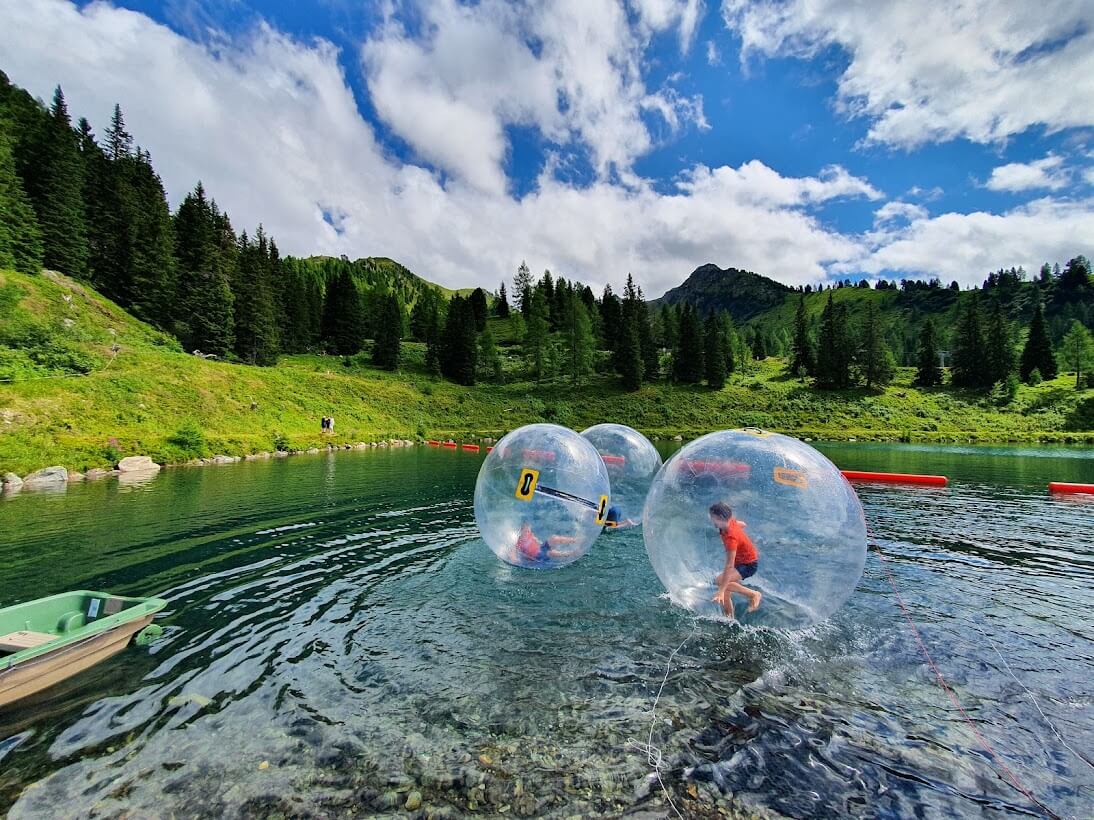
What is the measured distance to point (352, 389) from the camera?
2359 inches

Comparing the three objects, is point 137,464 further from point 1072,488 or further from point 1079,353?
point 1079,353

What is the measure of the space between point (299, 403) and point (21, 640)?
46.4 m

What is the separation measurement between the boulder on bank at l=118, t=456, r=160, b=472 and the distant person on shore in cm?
2571

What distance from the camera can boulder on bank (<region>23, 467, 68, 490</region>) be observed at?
2069 cm

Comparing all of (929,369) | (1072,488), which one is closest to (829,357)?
(929,369)

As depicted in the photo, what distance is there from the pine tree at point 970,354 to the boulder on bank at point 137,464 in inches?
Result: 4085

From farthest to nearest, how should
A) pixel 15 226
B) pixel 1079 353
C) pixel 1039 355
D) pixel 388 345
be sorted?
pixel 1039 355 → pixel 388 345 → pixel 1079 353 → pixel 15 226

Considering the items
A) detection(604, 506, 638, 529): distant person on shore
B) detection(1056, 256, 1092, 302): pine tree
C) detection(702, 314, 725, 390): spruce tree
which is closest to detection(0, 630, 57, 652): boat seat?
detection(604, 506, 638, 529): distant person on shore

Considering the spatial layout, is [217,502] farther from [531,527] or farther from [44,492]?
[531,527]

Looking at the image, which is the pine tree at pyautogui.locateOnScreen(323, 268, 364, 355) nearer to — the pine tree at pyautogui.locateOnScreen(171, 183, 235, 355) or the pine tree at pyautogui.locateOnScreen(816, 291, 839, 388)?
the pine tree at pyautogui.locateOnScreen(171, 183, 235, 355)

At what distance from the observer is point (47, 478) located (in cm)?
2147

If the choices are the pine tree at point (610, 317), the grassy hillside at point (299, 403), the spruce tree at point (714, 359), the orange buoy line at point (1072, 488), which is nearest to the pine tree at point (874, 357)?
the grassy hillside at point (299, 403)

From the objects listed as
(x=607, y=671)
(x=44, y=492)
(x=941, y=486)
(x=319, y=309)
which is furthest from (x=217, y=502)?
(x=319, y=309)

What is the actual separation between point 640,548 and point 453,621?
531 cm
